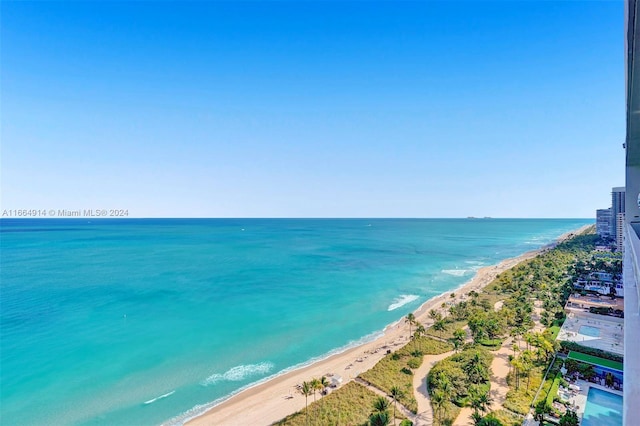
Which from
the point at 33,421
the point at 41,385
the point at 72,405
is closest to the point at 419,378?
the point at 72,405

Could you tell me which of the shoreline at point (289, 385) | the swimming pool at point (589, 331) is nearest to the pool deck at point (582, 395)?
the swimming pool at point (589, 331)

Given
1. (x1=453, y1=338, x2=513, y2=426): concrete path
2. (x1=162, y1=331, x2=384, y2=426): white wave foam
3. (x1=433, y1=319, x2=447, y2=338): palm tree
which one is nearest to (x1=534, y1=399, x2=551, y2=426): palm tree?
(x1=453, y1=338, x2=513, y2=426): concrete path

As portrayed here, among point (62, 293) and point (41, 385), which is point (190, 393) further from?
point (62, 293)

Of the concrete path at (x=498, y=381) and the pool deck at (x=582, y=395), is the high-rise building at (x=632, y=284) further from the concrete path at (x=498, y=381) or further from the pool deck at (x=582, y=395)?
the pool deck at (x=582, y=395)

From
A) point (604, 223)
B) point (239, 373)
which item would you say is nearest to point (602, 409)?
point (239, 373)

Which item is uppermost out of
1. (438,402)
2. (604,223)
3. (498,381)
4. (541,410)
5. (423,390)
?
(604,223)

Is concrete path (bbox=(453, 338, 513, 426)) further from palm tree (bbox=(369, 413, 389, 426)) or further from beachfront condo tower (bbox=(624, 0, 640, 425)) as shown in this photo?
beachfront condo tower (bbox=(624, 0, 640, 425))

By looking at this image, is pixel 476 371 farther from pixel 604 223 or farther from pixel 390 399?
pixel 604 223
